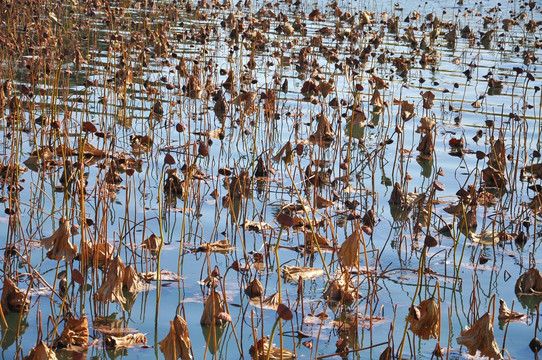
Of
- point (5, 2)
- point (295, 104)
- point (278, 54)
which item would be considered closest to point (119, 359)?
point (295, 104)

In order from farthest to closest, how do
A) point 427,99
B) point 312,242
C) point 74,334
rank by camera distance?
1. point 427,99
2. point 312,242
3. point 74,334

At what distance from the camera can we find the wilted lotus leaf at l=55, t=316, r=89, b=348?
2625mm

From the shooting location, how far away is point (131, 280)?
3.07 m

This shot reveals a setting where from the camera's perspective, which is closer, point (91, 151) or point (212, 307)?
point (212, 307)

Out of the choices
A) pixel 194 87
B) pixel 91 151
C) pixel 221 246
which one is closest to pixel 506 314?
pixel 221 246

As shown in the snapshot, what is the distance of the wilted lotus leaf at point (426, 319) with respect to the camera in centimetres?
243

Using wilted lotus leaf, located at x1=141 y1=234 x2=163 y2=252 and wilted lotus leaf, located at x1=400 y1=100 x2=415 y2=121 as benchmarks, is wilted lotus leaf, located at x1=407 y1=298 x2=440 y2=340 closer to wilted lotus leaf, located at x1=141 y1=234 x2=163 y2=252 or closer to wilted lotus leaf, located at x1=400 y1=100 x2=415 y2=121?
wilted lotus leaf, located at x1=141 y1=234 x2=163 y2=252

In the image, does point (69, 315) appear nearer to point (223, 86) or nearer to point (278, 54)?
point (223, 86)

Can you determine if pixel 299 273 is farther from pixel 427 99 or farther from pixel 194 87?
pixel 194 87

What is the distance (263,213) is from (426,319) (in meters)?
1.79

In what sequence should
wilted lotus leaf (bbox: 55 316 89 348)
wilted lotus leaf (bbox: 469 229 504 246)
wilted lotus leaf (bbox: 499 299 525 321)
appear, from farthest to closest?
wilted lotus leaf (bbox: 469 229 504 246), wilted lotus leaf (bbox: 499 299 525 321), wilted lotus leaf (bbox: 55 316 89 348)

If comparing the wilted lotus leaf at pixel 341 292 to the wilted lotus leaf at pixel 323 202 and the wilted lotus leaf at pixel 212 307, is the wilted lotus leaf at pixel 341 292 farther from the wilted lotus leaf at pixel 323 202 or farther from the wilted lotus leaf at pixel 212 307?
the wilted lotus leaf at pixel 323 202

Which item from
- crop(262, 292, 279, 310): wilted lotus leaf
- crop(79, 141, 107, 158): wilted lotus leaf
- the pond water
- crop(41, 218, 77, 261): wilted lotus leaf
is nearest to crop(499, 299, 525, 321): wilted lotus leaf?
the pond water

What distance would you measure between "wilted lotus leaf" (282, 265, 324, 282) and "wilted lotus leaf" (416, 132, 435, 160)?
7.46ft
